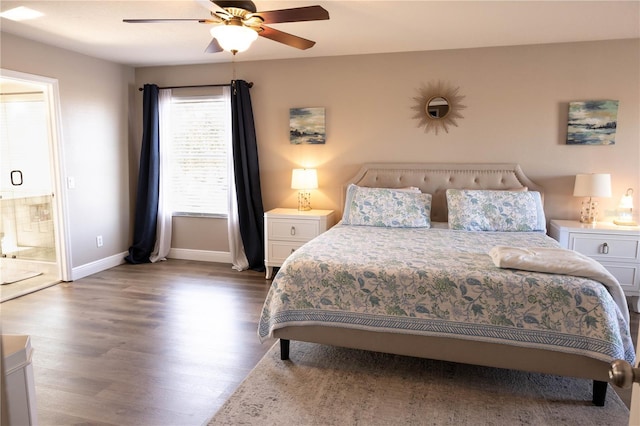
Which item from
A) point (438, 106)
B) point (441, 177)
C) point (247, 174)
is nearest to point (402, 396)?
point (441, 177)

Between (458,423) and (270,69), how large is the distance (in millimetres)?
4145

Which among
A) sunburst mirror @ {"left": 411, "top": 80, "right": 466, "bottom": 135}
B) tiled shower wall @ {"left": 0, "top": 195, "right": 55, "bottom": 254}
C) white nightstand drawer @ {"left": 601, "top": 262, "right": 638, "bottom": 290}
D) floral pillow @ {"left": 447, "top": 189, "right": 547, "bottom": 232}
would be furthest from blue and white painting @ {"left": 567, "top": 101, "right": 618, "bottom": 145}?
tiled shower wall @ {"left": 0, "top": 195, "right": 55, "bottom": 254}

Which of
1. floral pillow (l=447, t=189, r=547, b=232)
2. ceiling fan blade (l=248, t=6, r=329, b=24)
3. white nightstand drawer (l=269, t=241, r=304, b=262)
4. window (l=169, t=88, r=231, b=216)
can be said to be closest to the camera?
ceiling fan blade (l=248, t=6, r=329, b=24)

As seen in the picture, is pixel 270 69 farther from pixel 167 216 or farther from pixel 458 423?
pixel 458 423

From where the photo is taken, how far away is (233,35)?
8.41 feet

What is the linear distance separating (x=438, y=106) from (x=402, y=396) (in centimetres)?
310

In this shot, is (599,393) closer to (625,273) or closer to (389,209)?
(625,273)

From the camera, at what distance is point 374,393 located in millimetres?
2412

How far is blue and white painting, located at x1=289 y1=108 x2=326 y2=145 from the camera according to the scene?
188 inches

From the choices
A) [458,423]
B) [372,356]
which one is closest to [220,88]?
[372,356]

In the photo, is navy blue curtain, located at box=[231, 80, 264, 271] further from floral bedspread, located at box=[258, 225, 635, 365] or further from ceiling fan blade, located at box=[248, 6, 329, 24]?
ceiling fan blade, located at box=[248, 6, 329, 24]

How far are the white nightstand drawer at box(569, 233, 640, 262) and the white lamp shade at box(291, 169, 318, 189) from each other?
260 cm

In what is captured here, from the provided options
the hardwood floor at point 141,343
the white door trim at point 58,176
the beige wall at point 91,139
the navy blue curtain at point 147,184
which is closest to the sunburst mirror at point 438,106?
the hardwood floor at point 141,343

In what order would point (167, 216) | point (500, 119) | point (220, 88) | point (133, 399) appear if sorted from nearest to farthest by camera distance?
point (133, 399)
point (500, 119)
point (220, 88)
point (167, 216)
